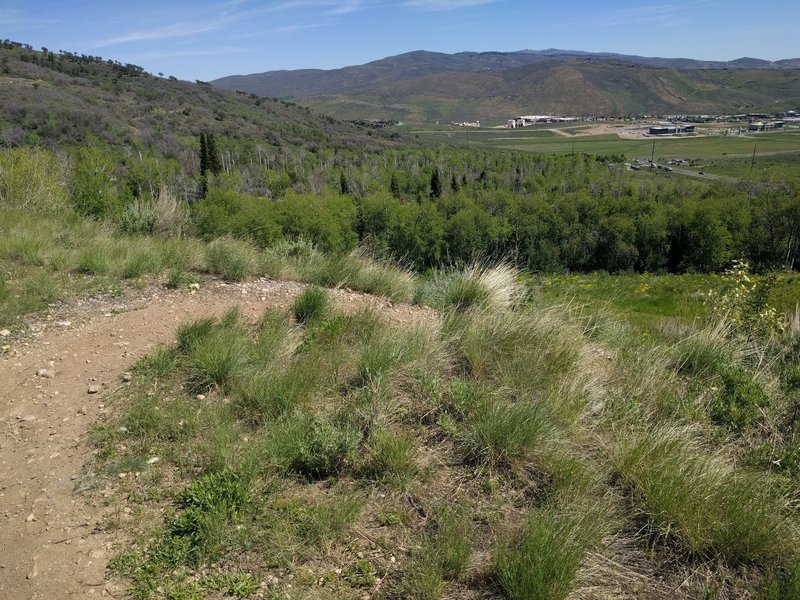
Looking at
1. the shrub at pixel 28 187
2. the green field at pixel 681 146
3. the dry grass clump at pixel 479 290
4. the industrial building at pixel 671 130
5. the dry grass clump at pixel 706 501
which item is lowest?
the dry grass clump at pixel 706 501

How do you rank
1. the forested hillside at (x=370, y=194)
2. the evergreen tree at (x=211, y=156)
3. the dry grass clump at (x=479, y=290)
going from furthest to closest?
1. the evergreen tree at (x=211, y=156)
2. the forested hillside at (x=370, y=194)
3. the dry grass clump at (x=479, y=290)

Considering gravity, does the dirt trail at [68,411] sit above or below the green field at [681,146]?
below

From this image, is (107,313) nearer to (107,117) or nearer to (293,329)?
(293,329)

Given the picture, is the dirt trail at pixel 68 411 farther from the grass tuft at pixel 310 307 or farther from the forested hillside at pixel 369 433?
the grass tuft at pixel 310 307

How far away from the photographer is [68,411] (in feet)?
13.2

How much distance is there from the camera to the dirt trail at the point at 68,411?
273cm

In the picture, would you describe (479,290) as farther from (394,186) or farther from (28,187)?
(394,186)

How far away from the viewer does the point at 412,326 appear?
5.41 metres

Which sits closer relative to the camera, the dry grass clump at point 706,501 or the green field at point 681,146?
the dry grass clump at point 706,501

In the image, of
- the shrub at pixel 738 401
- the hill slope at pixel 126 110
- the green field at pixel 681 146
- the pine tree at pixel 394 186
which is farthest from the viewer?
the green field at pixel 681 146

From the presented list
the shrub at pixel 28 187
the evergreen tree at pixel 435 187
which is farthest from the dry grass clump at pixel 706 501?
the evergreen tree at pixel 435 187

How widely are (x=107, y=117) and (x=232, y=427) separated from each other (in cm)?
9217

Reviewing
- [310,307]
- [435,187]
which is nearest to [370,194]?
[435,187]

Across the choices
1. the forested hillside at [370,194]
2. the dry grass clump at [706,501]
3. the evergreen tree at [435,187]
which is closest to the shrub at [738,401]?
the dry grass clump at [706,501]
